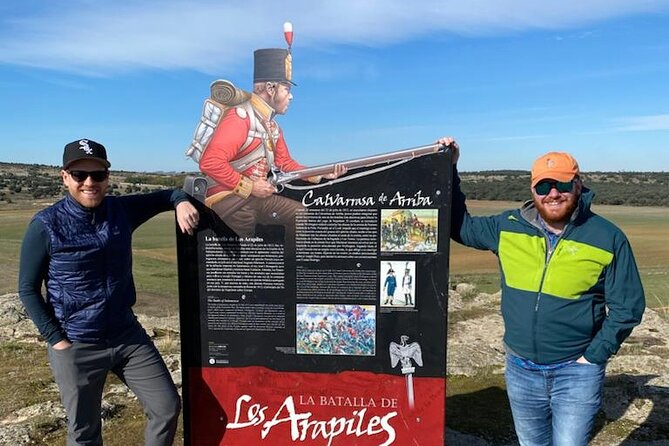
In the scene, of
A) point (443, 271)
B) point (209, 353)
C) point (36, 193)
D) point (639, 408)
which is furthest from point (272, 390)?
point (36, 193)

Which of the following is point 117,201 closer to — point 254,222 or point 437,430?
point 254,222

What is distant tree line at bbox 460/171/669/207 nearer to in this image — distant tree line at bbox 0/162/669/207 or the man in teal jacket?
distant tree line at bbox 0/162/669/207

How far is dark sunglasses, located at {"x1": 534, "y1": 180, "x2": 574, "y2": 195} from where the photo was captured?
13.7 feet

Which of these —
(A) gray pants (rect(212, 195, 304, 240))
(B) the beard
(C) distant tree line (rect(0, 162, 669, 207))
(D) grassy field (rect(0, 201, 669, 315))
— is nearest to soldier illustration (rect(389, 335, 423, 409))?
(A) gray pants (rect(212, 195, 304, 240))

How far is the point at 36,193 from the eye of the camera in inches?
2918

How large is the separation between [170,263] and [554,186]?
2362 centimetres

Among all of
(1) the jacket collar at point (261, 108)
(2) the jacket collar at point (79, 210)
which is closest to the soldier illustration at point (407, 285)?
(1) the jacket collar at point (261, 108)

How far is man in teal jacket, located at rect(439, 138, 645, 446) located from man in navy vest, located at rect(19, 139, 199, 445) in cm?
294

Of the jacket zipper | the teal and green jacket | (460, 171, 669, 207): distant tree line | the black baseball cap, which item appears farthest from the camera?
(460, 171, 669, 207): distant tree line

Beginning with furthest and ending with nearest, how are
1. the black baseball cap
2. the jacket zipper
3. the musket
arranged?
the musket, the black baseball cap, the jacket zipper

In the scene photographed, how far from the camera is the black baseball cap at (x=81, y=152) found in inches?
178

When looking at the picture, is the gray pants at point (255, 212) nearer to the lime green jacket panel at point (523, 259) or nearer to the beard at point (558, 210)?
the lime green jacket panel at point (523, 259)

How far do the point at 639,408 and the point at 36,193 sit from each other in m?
79.4

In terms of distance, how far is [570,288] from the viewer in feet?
13.9
